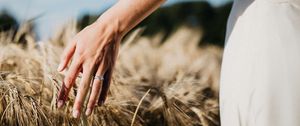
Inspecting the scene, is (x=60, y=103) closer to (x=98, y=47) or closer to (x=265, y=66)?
(x=98, y=47)

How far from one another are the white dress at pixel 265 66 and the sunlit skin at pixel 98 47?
0.11m

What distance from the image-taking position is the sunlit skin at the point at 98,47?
586mm

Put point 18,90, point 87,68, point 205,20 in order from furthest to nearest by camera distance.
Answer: point 205,20
point 18,90
point 87,68

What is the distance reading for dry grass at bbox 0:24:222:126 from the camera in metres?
0.97

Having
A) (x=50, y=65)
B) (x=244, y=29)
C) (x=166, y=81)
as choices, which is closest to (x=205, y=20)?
(x=166, y=81)

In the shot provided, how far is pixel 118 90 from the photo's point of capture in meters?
1.10

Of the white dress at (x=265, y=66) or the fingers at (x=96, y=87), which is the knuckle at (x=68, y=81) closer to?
the fingers at (x=96, y=87)

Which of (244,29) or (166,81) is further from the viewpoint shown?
(166,81)

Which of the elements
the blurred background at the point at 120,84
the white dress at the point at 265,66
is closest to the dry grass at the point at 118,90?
the blurred background at the point at 120,84

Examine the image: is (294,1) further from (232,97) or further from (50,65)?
(50,65)

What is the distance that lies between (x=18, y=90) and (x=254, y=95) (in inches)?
19.7

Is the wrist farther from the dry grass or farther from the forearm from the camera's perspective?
the dry grass

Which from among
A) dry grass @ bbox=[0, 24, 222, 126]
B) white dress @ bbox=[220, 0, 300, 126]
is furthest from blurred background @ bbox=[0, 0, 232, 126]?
white dress @ bbox=[220, 0, 300, 126]

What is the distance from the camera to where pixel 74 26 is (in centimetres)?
137
